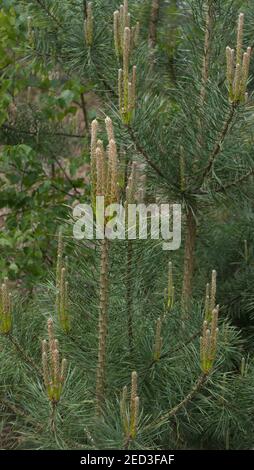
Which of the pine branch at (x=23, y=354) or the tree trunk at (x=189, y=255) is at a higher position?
the tree trunk at (x=189, y=255)

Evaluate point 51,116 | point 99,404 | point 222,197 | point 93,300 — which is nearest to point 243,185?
point 222,197

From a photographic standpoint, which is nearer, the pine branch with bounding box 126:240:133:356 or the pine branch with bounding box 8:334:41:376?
the pine branch with bounding box 126:240:133:356

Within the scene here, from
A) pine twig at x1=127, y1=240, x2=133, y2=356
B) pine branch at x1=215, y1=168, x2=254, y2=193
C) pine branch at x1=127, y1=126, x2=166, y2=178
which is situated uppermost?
pine branch at x1=127, y1=126, x2=166, y2=178

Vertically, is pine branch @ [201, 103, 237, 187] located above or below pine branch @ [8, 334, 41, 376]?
above

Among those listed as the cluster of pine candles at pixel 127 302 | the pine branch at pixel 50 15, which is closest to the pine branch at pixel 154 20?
the pine branch at pixel 50 15

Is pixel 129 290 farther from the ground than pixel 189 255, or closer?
closer

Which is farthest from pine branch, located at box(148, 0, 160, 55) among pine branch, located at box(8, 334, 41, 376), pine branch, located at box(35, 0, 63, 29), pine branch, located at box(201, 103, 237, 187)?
pine branch, located at box(8, 334, 41, 376)

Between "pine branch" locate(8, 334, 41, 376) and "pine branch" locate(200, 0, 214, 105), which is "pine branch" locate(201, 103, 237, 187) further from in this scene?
"pine branch" locate(8, 334, 41, 376)

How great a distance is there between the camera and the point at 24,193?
12.3 ft

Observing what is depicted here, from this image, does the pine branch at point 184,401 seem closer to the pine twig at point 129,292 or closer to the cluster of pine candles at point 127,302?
the cluster of pine candles at point 127,302

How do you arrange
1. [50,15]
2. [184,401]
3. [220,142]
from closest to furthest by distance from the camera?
[184,401]
[220,142]
[50,15]

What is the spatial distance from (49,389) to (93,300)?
1.27 feet

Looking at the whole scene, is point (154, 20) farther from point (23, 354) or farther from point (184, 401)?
point (184, 401)

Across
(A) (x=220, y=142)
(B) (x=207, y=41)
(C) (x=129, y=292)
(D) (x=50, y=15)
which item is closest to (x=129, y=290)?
(C) (x=129, y=292)
